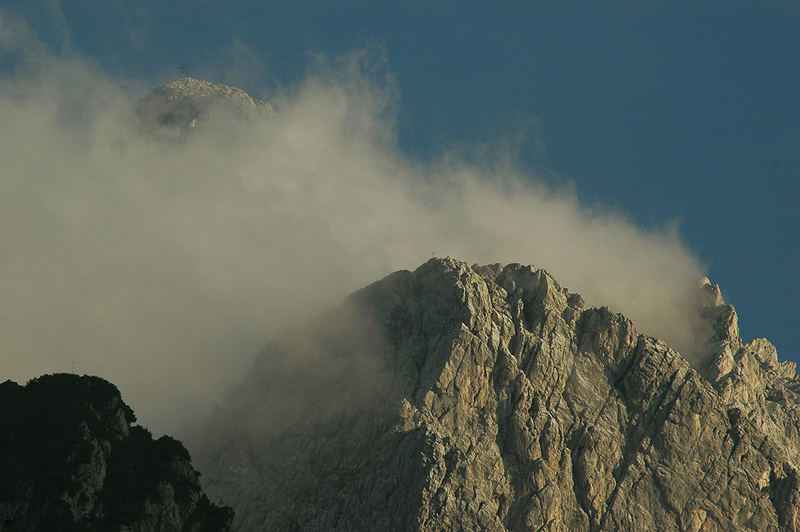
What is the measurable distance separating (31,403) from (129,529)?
2156 cm

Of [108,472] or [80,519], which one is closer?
[80,519]

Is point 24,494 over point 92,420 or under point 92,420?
under

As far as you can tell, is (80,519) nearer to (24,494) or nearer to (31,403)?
(24,494)

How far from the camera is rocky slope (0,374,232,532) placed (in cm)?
14675

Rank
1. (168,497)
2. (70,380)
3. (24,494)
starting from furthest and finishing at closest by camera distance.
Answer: (70,380), (168,497), (24,494)

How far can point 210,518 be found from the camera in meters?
160

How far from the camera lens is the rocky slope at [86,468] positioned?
147 meters

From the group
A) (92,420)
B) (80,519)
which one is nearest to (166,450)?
(92,420)

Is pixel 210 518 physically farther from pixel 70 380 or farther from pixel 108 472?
pixel 70 380

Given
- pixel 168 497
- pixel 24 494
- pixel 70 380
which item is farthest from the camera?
pixel 70 380

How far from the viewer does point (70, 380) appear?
170 meters

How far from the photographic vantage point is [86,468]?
6058 inches

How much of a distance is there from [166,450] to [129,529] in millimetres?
18255

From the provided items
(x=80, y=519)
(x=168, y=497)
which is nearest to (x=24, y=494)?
(x=80, y=519)
